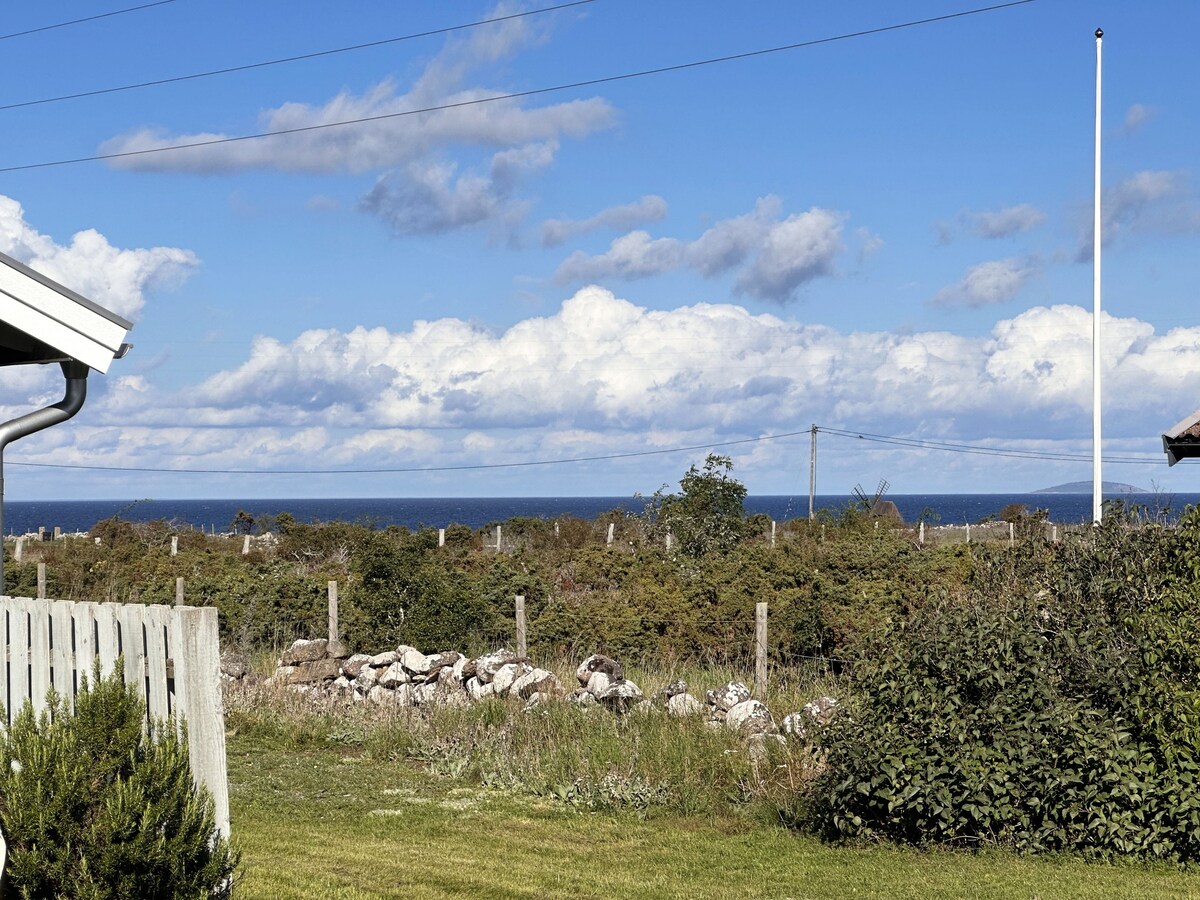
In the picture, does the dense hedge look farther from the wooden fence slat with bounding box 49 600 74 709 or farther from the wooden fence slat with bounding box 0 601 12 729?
the wooden fence slat with bounding box 0 601 12 729

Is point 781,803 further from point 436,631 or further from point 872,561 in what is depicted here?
point 872,561

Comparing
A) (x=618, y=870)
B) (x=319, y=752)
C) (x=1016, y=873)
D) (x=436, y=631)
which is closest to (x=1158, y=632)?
(x=1016, y=873)

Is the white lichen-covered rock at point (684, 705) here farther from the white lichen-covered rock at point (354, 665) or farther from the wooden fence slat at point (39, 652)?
the wooden fence slat at point (39, 652)

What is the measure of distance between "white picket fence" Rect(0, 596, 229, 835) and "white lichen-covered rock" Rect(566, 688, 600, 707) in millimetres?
8250

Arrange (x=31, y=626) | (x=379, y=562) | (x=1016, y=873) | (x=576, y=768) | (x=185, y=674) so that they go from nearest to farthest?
(x=185, y=674) < (x=31, y=626) < (x=1016, y=873) < (x=576, y=768) < (x=379, y=562)

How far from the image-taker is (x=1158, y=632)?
919 centimetres

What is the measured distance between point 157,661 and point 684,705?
8334 mm

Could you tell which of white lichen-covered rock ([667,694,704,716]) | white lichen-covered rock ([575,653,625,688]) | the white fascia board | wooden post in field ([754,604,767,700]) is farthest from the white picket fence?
white lichen-covered rock ([575,653,625,688])

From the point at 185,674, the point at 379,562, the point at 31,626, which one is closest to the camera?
the point at 185,674

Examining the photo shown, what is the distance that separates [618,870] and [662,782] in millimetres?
2237

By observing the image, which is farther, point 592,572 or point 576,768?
point 592,572

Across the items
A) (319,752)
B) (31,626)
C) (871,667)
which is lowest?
(319,752)

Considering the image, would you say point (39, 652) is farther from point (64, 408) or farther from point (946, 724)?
point (946, 724)

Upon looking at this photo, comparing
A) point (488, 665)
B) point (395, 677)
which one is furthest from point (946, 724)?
point (395, 677)
